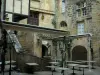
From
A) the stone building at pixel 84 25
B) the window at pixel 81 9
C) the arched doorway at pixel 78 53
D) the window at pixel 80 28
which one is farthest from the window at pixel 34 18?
the arched doorway at pixel 78 53

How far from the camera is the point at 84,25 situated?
1945cm

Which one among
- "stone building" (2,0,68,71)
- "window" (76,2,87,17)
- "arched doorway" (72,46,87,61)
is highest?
"window" (76,2,87,17)

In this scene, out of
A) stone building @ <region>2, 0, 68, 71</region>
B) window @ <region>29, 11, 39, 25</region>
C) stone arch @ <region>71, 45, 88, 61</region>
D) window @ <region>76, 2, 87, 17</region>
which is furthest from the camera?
window @ <region>29, 11, 39, 25</region>

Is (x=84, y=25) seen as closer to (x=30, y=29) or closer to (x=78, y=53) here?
(x=78, y=53)

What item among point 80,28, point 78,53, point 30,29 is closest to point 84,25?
point 80,28

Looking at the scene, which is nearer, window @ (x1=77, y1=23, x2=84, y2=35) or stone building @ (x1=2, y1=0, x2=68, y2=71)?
stone building @ (x1=2, y1=0, x2=68, y2=71)

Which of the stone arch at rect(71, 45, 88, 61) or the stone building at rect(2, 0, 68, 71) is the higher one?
the stone building at rect(2, 0, 68, 71)

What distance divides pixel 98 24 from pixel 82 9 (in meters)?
2.69

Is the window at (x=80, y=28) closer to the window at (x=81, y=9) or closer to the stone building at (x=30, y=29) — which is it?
the window at (x=81, y=9)

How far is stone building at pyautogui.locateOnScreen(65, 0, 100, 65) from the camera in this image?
18031 mm

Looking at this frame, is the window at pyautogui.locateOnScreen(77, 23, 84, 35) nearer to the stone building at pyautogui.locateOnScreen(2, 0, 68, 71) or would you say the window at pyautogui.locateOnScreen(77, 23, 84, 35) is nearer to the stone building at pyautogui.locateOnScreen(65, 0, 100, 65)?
the stone building at pyautogui.locateOnScreen(65, 0, 100, 65)

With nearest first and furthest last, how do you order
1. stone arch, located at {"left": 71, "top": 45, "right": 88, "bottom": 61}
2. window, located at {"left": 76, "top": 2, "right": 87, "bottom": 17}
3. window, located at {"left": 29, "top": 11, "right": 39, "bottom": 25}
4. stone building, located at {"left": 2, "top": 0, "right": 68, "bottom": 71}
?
stone building, located at {"left": 2, "top": 0, "right": 68, "bottom": 71} → window, located at {"left": 76, "top": 2, "right": 87, "bottom": 17} → stone arch, located at {"left": 71, "top": 45, "right": 88, "bottom": 61} → window, located at {"left": 29, "top": 11, "right": 39, "bottom": 25}

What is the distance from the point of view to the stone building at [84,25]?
18031 mm

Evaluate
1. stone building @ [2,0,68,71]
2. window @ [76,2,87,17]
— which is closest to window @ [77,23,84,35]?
window @ [76,2,87,17]
